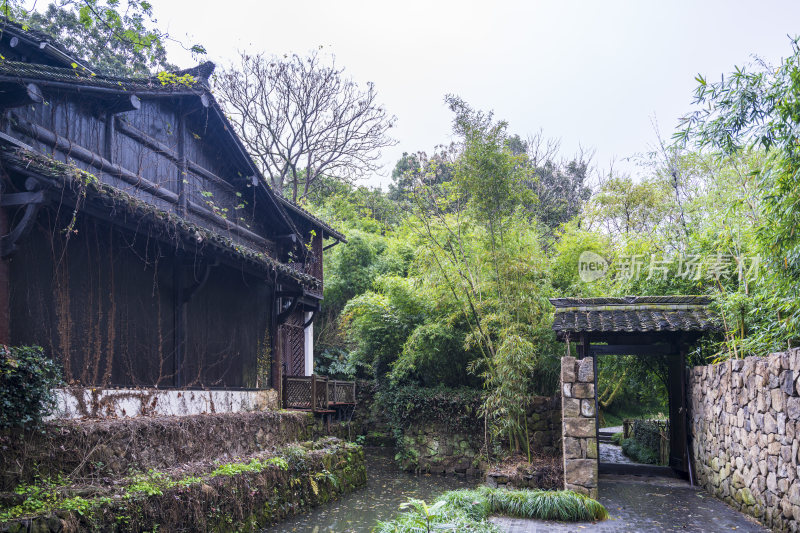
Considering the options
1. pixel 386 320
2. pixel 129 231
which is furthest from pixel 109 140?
pixel 386 320

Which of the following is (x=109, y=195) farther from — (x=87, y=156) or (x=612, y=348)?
(x=612, y=348)

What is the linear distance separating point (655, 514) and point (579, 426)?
1503mm

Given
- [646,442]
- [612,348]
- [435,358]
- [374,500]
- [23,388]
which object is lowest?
[374,500]

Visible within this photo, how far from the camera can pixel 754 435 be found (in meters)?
6.51

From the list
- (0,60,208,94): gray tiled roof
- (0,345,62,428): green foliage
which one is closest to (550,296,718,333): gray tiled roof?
(0,345,62,428): green foliage

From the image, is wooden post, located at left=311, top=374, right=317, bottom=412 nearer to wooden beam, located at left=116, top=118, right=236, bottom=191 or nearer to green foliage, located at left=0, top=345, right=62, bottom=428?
wooden beam, located at left=116, top=118, right=236, bottom=191

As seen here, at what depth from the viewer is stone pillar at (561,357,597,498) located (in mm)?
8109

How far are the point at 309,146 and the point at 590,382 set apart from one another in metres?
17.5

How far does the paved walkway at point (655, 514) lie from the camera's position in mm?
6316

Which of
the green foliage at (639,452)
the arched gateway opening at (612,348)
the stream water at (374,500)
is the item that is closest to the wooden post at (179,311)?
the stream water at (374,500)

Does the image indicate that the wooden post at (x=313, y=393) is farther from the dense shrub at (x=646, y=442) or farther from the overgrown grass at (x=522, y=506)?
the dense shrub at (x=646, y=442)

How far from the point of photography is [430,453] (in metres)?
14.7

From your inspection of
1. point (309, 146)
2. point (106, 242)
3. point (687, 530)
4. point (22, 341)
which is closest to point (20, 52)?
point (106, 242)

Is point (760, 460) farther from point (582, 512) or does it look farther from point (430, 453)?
point (430, 453)
